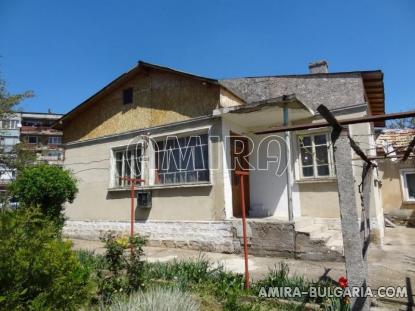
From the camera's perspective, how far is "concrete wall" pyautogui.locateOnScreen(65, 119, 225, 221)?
8.48m

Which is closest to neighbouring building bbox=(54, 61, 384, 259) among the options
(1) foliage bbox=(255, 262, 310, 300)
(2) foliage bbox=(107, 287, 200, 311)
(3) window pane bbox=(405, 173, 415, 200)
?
(1) foliage bbox=(255, 262, 310, 300)

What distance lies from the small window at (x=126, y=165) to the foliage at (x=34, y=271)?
Result: 21.9 ft

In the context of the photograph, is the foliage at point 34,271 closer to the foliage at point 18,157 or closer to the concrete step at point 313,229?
the concrete step at point 313,229

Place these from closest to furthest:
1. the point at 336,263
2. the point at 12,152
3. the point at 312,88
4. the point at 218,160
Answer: the point at 336,263 < the point at 218,160 < the point at 312,88 < the point at 12,152

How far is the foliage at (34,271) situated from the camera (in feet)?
9.55

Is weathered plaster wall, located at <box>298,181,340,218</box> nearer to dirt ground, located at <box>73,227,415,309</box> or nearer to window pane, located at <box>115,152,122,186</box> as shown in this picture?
dirt ground, located at <box>73,227,415,309</box>

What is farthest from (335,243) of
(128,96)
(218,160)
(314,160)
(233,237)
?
(128,96)

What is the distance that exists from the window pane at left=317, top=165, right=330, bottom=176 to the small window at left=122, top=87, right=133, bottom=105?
21.6 feet

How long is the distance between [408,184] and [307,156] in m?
7.71

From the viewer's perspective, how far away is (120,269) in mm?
4688

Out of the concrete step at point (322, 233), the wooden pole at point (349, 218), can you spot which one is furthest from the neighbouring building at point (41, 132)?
the wooden pole at point (349, 218)

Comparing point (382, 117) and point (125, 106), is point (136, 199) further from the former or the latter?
point (382, 117)

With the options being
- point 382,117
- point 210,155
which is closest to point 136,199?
point 210,155

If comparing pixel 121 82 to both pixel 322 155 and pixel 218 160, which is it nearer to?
pixel 218 160
